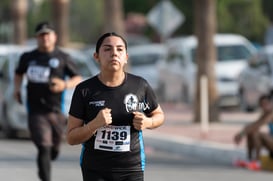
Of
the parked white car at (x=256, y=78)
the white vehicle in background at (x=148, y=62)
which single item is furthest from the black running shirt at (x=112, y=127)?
the white vehicle in background at (x=148, y=62)

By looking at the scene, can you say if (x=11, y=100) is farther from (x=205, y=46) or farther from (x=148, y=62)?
(x=148, y=62)

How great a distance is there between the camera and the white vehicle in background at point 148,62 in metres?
32.1

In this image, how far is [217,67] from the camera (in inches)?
1043

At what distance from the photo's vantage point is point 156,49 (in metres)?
34.7

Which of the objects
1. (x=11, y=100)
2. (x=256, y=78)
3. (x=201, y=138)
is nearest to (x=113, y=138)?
(x=201, y=138)

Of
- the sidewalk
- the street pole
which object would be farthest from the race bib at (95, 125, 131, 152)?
the street pole

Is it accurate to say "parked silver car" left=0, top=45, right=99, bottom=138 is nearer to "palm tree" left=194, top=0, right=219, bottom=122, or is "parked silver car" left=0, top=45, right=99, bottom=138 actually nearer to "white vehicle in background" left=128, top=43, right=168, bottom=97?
"palm tree" left=194, top=0, right=219, bottom=122

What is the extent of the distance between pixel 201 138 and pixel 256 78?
5957 mm

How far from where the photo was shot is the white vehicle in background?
105 ft

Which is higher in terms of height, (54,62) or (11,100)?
(11,100)

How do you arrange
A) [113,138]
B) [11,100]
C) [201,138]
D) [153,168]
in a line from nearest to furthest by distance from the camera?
[113,138] → [153,168] → [201,138] → [11,100]

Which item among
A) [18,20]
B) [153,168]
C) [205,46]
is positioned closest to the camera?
[153,168]

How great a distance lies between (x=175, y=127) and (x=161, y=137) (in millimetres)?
2541

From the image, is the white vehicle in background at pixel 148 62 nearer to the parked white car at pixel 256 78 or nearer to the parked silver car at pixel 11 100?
the parked white car at pixel 256 78
